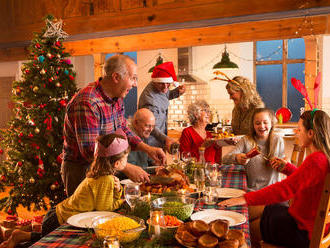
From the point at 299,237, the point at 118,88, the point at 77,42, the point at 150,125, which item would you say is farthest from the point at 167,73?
the point at 77,42

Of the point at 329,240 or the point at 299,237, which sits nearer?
the point at 329,240

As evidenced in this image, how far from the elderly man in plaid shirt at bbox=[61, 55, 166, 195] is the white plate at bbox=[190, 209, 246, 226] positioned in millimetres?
972

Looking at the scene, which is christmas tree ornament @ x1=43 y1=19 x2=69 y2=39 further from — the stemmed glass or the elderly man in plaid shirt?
the stemmed glass

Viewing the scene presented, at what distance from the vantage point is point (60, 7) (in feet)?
21.1

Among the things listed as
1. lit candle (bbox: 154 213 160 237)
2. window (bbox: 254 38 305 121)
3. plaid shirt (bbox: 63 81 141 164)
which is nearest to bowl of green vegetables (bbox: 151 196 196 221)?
lit candle (bbox: 154 213 160 237)

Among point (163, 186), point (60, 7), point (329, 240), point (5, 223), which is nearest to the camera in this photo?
point (329, 240)

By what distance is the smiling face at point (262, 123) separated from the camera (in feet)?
10.5

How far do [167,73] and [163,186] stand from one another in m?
2.40

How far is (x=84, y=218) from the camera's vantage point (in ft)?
5.63

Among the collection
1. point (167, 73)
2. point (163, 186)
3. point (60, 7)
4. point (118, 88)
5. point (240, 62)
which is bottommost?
point (163, 186)

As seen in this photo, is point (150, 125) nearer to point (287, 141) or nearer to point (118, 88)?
point (118, 88)

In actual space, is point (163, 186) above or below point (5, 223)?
above

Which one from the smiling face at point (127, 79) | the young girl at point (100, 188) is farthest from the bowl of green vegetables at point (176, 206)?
the smiling face at point (127, 79)

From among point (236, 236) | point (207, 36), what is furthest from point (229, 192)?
point (207, 36)
